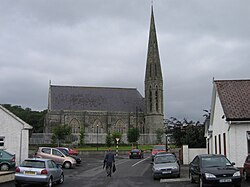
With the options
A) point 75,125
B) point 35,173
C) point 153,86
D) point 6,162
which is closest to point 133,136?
point 153,86

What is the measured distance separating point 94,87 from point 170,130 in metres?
71.3

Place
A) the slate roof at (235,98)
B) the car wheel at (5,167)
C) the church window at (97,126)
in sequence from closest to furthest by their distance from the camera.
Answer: the slate roof at (235,98) < the car wheel at (5,167) < the church window at (97,126)

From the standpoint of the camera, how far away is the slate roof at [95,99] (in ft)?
341

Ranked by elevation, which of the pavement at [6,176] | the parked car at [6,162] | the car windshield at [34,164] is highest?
the car windshield at [34,164]

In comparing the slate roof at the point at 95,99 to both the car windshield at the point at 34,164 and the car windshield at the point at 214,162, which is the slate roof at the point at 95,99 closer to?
the car windshield at the point at 34,164

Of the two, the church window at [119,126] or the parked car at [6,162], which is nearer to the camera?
the parked car at [6,162]

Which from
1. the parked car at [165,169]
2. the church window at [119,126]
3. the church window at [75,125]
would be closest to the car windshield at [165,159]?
the parked car at [165,169]

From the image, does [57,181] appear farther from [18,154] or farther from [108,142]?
[108,142]

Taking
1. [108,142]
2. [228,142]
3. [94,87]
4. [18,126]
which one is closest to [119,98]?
[94,87]

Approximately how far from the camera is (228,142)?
22688mm

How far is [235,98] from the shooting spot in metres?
24.2

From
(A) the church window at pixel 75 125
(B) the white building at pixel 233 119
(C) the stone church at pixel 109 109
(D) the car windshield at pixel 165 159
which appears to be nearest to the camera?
(B) the white building at pixel 233 119

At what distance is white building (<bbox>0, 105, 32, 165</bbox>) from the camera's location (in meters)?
29.4

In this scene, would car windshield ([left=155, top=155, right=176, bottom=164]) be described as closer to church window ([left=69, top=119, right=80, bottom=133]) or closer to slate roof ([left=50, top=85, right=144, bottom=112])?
church window ([left=69, top=119, right=80, bottom=133])
